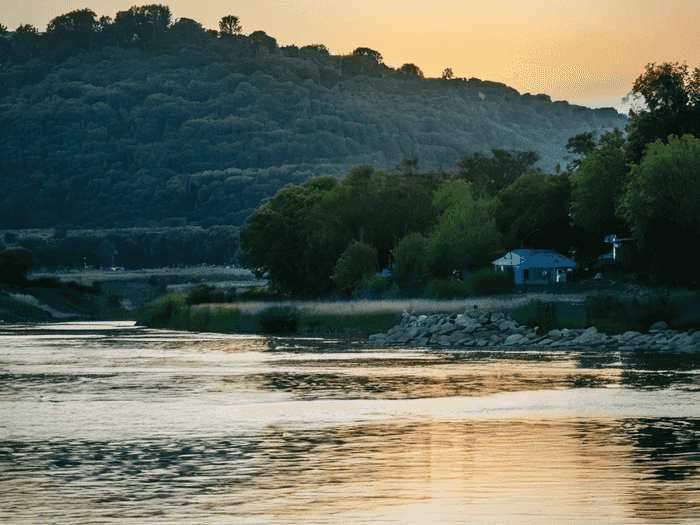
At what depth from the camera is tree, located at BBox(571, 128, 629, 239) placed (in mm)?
114000

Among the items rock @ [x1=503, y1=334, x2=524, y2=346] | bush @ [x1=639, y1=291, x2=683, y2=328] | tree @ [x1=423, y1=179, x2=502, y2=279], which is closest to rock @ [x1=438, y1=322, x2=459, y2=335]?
rock @ [x1=503, y1=334, x2=524, y2=346]

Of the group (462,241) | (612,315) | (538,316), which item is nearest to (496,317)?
(538,316)

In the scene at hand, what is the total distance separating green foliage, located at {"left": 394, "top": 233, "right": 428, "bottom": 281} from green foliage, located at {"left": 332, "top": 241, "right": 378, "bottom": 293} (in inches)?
107

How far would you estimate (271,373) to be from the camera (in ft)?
186

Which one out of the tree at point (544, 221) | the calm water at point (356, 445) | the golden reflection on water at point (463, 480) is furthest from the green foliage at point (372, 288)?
the golden reflection on water at point (463, 480)

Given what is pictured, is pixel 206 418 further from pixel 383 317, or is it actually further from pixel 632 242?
pixel 632 242

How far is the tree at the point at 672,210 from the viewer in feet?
305

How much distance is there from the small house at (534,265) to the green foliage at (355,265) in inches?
528

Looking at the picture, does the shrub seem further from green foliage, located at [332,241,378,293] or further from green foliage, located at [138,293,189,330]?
green foliage, located at [332,241,378,293]

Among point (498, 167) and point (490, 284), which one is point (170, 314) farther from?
point (498, 167)

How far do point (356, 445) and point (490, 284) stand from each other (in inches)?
2884

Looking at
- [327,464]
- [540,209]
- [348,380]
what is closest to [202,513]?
[327,464]

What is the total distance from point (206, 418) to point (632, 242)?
82.1 m

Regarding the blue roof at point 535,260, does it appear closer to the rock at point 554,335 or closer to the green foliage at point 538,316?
the green foliage at point 538,316
